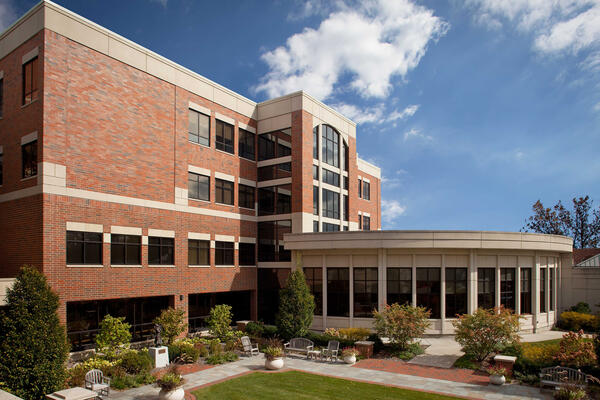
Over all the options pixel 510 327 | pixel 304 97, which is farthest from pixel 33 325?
pixel 304 97

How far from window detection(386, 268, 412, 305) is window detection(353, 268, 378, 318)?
2.95ft

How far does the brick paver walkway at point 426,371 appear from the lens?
1798 centimetres

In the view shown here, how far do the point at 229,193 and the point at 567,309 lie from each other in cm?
2567

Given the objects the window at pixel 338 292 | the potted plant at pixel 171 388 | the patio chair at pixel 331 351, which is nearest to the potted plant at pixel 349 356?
the patio chair at pixel 331 351

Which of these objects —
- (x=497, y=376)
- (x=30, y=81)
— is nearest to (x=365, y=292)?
(x=497, y=376)

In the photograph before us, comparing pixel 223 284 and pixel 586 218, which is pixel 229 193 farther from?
pixel 586 218

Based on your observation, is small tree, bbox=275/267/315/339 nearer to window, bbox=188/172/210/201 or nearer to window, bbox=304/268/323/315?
window, bbox=304/268/323/315

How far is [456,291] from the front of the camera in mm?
25797

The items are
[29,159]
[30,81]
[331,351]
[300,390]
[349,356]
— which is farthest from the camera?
[30,81]

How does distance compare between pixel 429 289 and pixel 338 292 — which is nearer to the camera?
pixel 429 289

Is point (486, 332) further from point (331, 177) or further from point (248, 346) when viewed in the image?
Answer: point (331, 177)

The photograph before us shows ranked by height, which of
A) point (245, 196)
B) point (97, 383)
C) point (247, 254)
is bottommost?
point (97, 383)

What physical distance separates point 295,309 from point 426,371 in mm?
7687

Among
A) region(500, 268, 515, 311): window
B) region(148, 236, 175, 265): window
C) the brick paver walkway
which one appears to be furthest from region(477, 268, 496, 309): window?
region(148, 236, 175, 265): window
